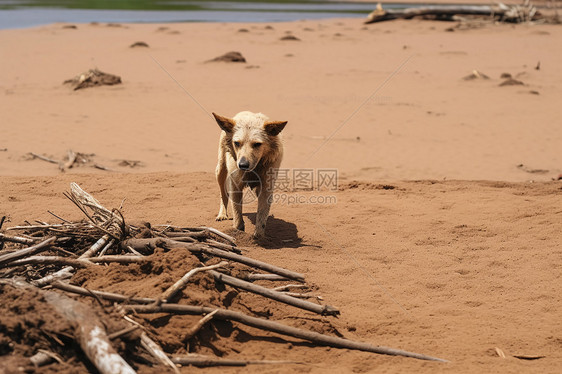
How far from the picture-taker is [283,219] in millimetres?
8461

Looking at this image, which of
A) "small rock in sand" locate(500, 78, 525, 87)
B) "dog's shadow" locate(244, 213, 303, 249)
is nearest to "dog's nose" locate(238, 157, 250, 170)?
"dog's shadow" locate(244, 213, 303, 249)

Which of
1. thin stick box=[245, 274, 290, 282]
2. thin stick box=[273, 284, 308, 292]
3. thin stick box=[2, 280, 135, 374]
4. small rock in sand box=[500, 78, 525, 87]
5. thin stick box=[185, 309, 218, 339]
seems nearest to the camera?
thin stick box=[2, 280, 135, 374]

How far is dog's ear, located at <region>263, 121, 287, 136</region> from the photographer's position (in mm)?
7188

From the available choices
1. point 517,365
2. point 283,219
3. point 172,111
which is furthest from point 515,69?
point 517,365

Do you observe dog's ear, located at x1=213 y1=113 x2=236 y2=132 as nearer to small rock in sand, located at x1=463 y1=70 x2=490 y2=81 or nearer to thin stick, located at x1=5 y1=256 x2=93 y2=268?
thin stick, located at x1=5 y1=256 x2=93 y2=268

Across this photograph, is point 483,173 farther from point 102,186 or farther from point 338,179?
point 102,186

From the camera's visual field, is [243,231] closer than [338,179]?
Yes

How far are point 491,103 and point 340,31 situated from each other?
14887 millimetres

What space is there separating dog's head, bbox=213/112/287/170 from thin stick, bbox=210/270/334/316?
70.3 inches

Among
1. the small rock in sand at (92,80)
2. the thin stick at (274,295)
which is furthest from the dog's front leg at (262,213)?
the small rock in sand at (92,80)

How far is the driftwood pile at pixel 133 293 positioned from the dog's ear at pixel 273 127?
1.54m

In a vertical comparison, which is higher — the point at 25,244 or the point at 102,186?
the point at 25,244

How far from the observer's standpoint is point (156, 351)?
4.42 m

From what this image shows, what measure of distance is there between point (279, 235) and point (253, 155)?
1.23 m
